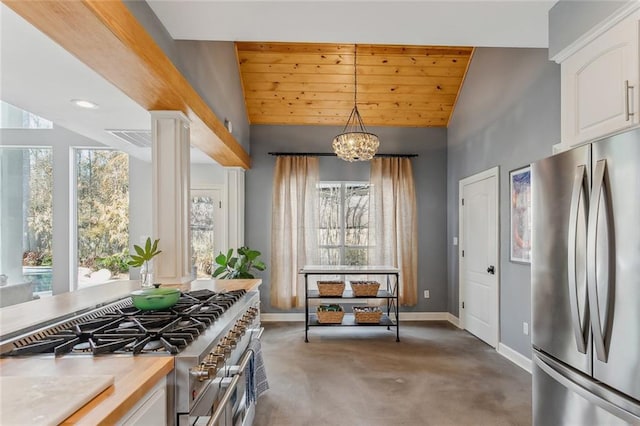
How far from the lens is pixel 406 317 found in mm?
5293

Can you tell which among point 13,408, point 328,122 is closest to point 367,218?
point 328,122

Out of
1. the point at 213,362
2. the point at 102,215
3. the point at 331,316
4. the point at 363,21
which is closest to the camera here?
the point at 213,362

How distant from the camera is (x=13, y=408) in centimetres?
74

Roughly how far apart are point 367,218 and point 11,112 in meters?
5.14

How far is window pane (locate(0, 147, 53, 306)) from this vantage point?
4.48 meters

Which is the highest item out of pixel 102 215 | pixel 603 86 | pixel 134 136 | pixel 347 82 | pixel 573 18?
pixel 347 82

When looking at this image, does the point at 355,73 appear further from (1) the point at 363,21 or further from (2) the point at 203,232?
(2) the point at 203,232

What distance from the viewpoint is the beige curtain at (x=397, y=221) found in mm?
5238

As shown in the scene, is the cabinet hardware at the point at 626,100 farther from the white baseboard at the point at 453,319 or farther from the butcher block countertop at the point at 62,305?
the white baseboard at the point at 453,319

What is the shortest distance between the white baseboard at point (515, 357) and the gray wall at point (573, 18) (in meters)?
2.73

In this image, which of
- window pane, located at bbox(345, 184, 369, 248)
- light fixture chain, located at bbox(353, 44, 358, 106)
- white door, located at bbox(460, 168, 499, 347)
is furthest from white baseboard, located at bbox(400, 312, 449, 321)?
light fixture chain, located at bbox(353, 44, 358, 106)

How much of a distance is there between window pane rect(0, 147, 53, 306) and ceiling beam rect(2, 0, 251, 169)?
11.3 feet

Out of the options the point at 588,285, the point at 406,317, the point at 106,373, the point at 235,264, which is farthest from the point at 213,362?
the point at 406,317

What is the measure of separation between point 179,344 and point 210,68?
8.81 feet
